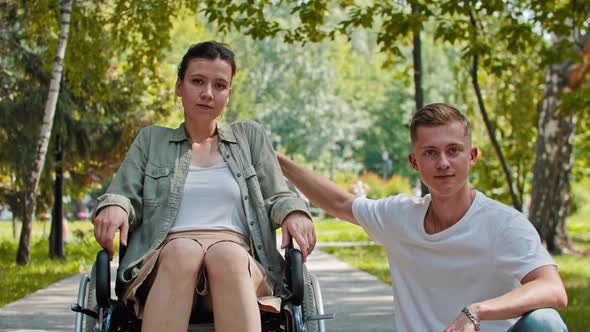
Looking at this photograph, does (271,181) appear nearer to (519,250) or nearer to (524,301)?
(519,250)

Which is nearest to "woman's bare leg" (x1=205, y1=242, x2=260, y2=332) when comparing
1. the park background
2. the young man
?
the young man

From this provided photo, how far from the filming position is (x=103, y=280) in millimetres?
3357

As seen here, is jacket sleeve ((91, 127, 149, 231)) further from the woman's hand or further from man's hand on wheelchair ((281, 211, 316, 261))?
the woman's hand

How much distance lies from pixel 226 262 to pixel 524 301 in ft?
3.48

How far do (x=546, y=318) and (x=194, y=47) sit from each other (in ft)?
5.76

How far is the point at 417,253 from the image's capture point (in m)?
3.33

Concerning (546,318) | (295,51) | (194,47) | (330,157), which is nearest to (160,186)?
(194,47)

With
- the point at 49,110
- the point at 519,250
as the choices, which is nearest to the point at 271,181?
the point at 519,250

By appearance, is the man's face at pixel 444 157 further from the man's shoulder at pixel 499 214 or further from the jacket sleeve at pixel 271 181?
the jacket sleeve at pixel 271 181

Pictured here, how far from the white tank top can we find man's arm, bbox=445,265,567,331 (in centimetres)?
120

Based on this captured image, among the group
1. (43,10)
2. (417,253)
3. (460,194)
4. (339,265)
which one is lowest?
(339,265)

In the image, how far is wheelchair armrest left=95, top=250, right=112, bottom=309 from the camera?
335cm

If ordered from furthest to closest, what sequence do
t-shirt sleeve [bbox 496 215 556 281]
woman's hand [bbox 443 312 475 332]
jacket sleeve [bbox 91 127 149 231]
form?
1. jacket sleeve [bbox 91 127 149 231]
2. t-shirt sleeve [bbox 496 215 556 281]
3. woman's hand [bbox 443 312 475 332]

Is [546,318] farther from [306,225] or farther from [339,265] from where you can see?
[339,265]
